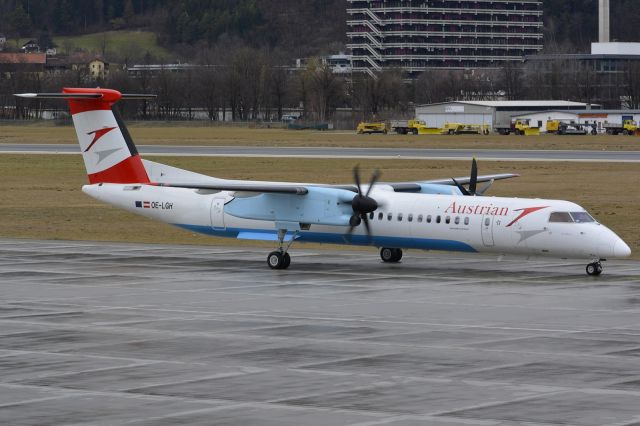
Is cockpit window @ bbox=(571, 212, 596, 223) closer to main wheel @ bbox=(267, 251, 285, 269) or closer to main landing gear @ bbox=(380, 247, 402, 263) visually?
main landing gear @ bbox=(380, 247, 402, 263)

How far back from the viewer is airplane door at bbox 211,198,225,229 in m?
38.4

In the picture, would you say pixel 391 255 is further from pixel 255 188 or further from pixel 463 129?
pixel 463 129

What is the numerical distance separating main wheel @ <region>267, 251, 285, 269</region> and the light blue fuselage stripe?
920mm

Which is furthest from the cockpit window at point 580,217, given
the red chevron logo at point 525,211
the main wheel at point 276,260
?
the main wheel at point 276,260

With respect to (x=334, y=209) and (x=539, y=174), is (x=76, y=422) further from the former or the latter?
(x=539, y=174)

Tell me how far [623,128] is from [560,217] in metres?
104

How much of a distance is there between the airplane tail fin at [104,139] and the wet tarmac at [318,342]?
9.96 feet

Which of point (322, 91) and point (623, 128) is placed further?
point (322, 91)

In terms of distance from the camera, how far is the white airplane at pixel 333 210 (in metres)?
34.4

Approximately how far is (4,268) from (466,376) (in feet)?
66.4

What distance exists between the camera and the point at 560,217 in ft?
112

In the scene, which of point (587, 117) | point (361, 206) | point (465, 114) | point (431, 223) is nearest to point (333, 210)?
point (361, 206)

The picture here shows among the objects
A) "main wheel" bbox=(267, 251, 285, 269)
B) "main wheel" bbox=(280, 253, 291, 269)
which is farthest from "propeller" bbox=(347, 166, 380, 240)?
"main wheel" bbox=(267, 251, 285, 269)

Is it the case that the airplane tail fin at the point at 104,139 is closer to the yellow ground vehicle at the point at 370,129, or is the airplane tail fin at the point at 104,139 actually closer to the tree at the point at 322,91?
the yellow ground vehicle at the point at 370,129
